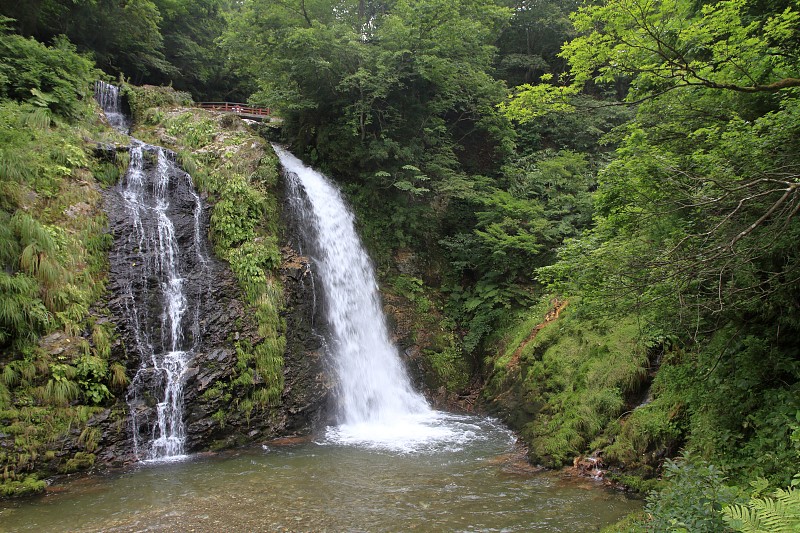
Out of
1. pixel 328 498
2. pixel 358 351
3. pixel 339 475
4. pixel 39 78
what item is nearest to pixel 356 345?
pixel 358 351

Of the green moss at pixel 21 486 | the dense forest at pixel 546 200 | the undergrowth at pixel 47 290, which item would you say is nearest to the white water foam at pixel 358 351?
the dense forest at pixel 546 200

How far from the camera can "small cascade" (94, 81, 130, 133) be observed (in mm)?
15711

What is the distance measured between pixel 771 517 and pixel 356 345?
10084 mm

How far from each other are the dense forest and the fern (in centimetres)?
2

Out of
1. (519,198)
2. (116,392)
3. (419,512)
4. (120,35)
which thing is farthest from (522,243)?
(120,35)

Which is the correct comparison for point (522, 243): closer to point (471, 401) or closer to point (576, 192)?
point (576, 192)

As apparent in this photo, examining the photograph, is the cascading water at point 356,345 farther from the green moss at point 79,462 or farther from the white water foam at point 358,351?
the green moss at point 79,462

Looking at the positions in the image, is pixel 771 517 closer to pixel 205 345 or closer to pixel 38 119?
pixel 205 345

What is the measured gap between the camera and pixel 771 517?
2771mm

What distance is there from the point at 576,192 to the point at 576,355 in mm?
7830

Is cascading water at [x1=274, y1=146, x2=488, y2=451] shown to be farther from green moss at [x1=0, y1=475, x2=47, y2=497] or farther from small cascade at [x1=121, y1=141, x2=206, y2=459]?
green moss at [x1=0, y1=475, x2=47, y2=497]

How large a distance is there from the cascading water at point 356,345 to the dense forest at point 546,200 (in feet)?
3.03

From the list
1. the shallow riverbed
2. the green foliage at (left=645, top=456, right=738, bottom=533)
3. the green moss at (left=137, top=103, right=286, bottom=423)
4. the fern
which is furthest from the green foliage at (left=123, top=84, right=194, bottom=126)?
the fern

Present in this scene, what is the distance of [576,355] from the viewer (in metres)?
9.80
